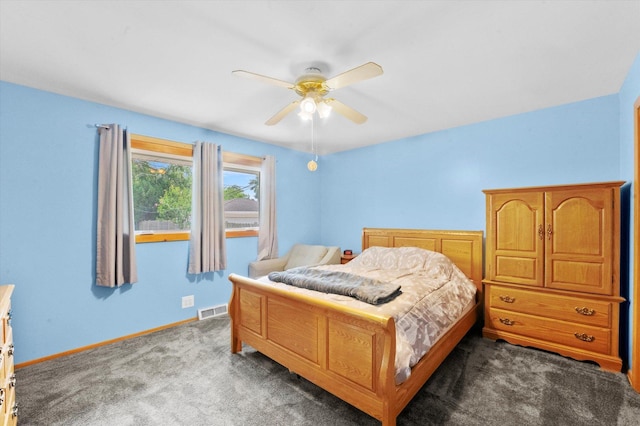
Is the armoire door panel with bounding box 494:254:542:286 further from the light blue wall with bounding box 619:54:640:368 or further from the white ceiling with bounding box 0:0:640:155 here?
the white ceiling with bounding box 0:0:640:155

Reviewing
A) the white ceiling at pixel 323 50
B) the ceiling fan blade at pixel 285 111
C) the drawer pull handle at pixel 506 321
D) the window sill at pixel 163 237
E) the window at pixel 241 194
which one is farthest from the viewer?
the window at pixel 241 194

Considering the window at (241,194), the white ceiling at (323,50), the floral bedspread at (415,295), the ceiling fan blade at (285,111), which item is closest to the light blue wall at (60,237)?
the white ceiling at (323,50)

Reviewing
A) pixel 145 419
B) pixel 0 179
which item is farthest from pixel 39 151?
pixel 145 419

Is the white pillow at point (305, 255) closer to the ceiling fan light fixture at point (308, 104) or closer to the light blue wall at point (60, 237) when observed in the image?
the light blue wall at point (60, 237)

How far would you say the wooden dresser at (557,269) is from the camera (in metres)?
2.42

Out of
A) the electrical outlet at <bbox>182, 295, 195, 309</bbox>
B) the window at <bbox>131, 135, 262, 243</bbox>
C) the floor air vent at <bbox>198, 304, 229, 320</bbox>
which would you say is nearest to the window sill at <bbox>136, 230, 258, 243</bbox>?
the window at <bbox>131, 135, 262, 243</bbox>

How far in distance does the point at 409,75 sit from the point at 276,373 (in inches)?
106

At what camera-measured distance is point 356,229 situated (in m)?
4.73

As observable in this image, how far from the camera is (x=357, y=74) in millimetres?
1827

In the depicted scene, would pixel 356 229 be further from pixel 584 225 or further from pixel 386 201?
pixel 584 225

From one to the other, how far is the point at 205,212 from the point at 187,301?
3.69 feet

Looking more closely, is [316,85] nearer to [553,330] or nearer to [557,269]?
[557,269]

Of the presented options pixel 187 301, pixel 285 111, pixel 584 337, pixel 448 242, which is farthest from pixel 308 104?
pixel 584 337

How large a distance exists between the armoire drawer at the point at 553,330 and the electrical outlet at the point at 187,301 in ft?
11.3
